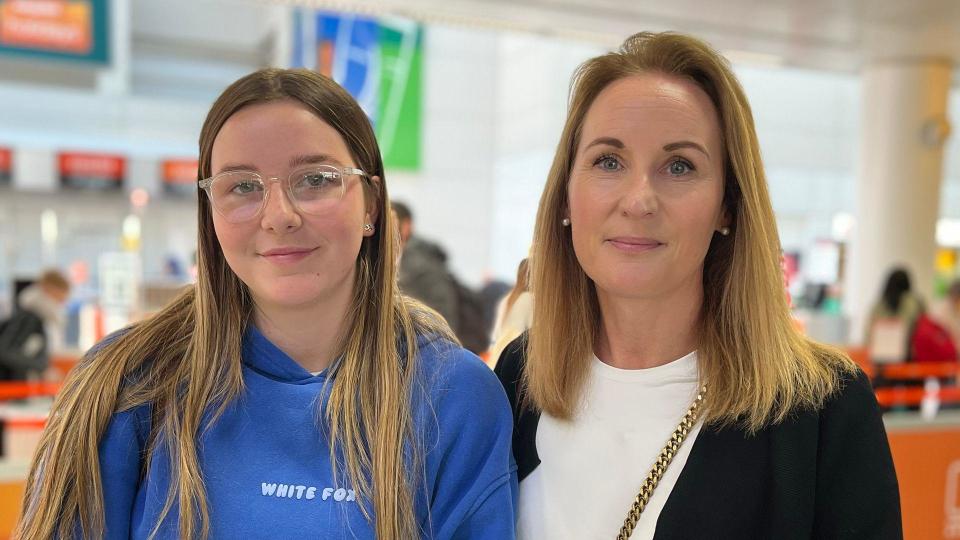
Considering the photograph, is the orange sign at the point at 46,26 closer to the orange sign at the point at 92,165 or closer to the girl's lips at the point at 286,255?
the orange sign at the point at 92,165

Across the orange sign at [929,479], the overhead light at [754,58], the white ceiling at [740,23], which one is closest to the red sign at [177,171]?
the white ceiling at [740,23]

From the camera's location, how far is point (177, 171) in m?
14.5

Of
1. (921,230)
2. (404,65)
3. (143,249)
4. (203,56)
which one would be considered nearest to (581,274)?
(921,230)

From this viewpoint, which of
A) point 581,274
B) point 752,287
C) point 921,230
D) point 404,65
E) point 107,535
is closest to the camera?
point 107,535

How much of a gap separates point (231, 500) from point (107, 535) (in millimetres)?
230

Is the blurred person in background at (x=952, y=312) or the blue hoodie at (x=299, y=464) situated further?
the blurred person in background at (x=952, y=312)

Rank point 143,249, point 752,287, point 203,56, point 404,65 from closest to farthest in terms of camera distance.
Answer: point 752,287 → point 404,65 → point 143,249 → point 203,56

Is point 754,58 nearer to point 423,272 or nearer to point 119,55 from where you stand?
point 423,272

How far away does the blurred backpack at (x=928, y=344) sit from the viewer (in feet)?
22.0

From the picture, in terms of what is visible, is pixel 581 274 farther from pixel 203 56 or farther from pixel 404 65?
pixel 203 56

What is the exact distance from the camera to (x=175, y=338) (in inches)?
62.6

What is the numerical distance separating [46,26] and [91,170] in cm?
638

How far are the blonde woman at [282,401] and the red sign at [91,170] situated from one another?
13.9 m

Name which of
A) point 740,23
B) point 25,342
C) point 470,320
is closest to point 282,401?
point 470,320
